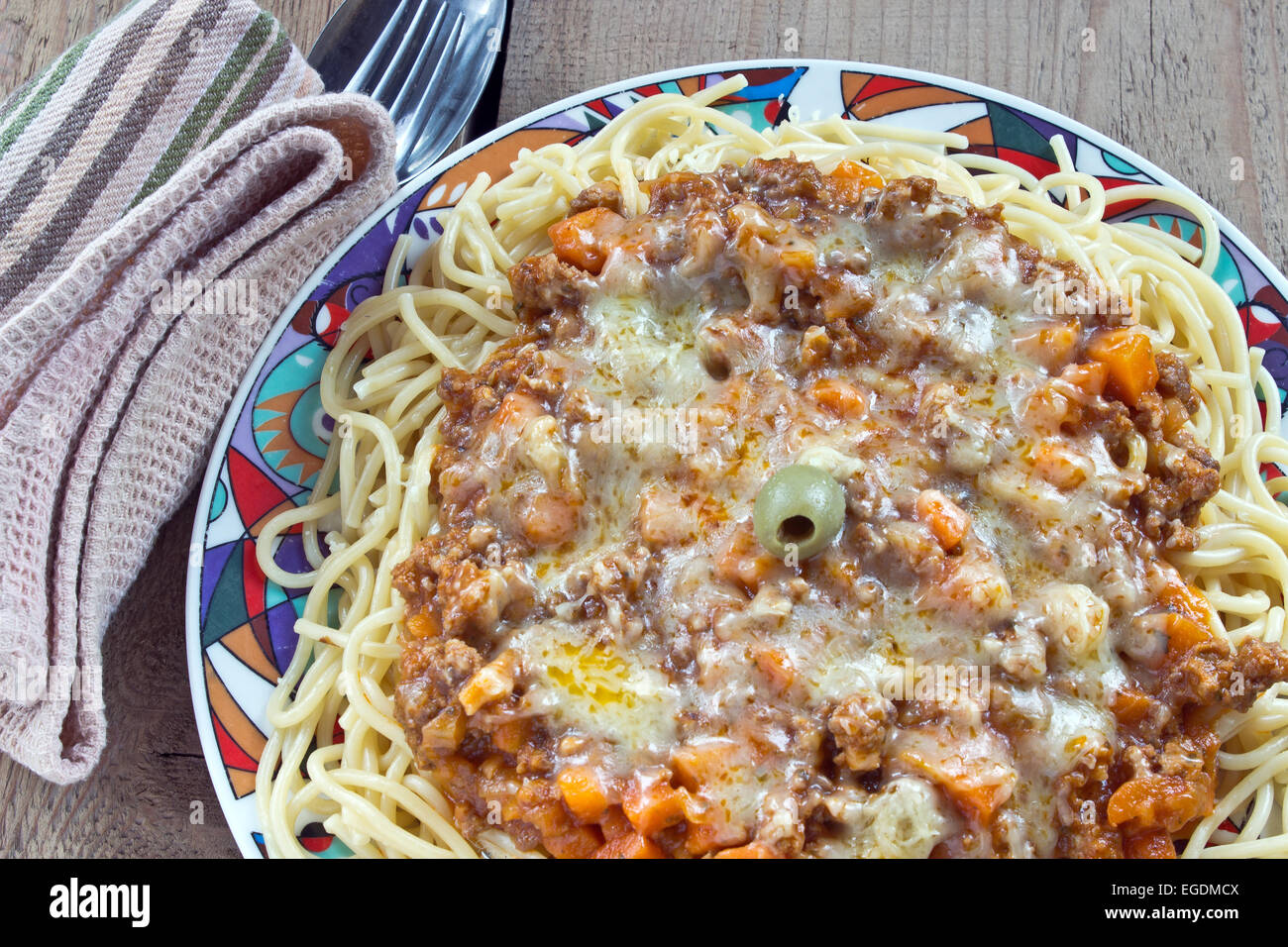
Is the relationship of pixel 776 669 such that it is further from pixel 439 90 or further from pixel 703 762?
pixel 439 90

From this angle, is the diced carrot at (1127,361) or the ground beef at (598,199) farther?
the ground beef at (598,199)

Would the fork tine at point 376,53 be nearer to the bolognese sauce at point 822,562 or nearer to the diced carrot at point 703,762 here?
the bolognese sauce at point 822,562

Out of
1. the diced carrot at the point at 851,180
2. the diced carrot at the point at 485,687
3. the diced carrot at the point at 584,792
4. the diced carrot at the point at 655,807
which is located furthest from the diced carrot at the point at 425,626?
the diced carrot at the point at 851,180

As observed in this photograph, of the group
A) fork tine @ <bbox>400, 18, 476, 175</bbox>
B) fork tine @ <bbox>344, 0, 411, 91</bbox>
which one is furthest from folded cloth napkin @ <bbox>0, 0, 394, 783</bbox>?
fork tine @ <bbox>400, 18, 476, 175</bbox>

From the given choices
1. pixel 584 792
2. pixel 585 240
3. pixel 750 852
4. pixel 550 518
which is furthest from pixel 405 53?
pixel 750 852

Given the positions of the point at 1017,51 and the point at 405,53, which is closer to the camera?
the point at 405,53

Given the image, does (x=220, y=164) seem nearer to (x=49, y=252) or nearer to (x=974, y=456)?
(x=49, y=252)

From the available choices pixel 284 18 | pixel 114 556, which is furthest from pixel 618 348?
pixel 284 18
